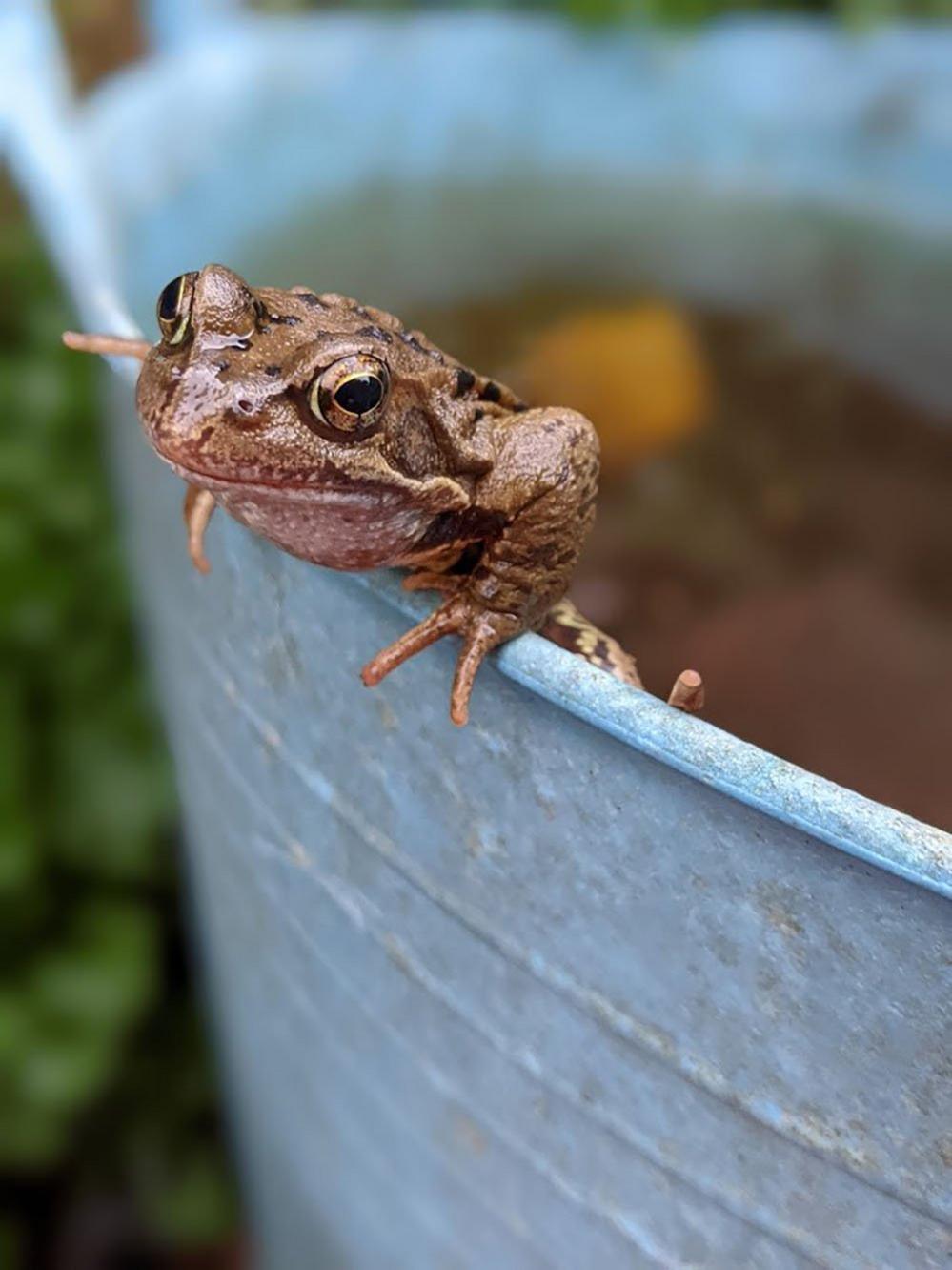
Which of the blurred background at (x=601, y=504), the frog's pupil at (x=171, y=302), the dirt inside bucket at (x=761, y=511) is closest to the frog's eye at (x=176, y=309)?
the frog's pupil at (x=171, y=302)

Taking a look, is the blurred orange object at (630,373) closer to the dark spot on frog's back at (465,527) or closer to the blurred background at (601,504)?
the blurred background at (601,504)

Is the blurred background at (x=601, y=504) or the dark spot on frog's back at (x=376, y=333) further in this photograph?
the blurred background at (x=601, y=504)

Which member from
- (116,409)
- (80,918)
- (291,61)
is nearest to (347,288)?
(291,61)

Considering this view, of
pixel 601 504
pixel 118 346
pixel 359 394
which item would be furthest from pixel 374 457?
pixel 601 504

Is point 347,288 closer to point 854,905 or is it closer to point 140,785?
point 140,785

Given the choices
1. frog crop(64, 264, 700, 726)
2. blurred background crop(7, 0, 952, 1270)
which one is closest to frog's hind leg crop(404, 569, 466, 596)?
frog crop(64, 264, 700, 726)

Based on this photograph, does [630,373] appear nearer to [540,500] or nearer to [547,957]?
[540,500]
